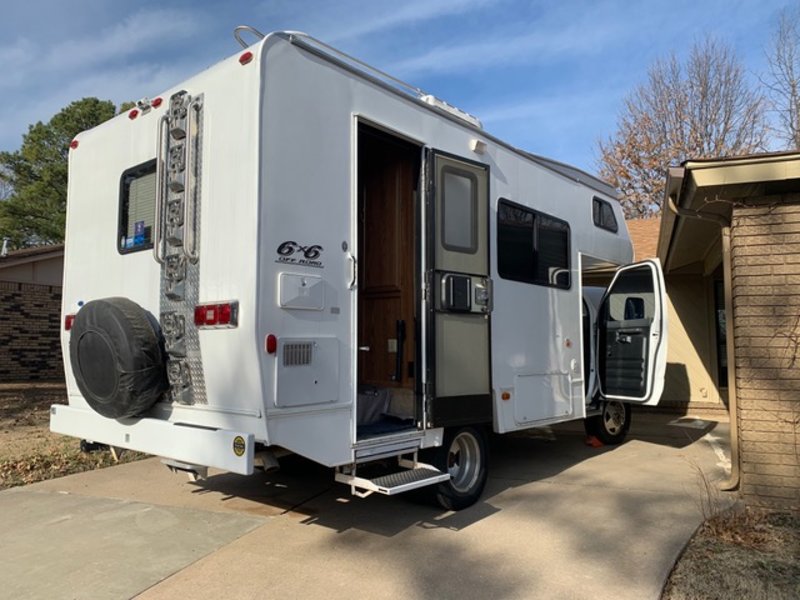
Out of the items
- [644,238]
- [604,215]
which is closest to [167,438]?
[604,215]

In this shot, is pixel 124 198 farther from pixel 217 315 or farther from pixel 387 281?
pixel 387 281

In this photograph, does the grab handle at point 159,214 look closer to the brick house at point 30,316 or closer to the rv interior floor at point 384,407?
the rv interior floor at point 384,407

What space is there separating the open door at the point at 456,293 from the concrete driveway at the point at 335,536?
36.6 inches

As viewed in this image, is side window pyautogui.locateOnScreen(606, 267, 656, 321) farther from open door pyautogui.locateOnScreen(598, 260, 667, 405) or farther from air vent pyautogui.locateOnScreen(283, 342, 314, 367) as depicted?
air vent pyautogui.locateOnScreen(283, 342, 314, 367)

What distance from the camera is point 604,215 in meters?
7.73

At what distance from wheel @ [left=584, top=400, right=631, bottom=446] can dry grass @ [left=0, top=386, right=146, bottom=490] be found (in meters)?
5.44

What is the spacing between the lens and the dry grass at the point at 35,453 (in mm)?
6492

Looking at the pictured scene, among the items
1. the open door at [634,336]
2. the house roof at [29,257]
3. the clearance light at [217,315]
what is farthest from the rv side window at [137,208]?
the house roof at [29,257]

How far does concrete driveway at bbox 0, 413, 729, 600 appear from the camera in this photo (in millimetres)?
3785

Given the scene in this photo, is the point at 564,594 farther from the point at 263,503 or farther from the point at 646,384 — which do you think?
the point at 646,384

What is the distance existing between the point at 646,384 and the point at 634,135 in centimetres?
1874

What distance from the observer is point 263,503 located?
5461 mm

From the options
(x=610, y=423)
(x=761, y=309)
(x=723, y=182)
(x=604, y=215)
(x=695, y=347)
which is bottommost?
(x=610, y=423)

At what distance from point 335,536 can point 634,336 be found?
13.2 feet
